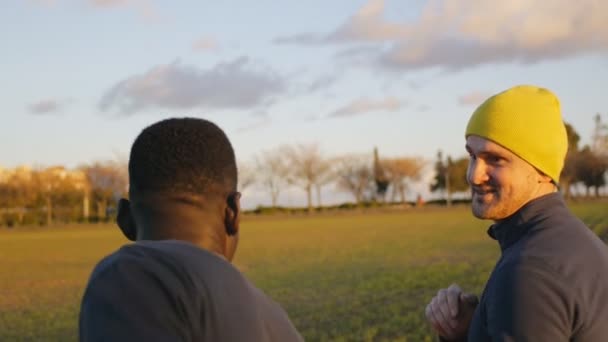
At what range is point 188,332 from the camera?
1.53m

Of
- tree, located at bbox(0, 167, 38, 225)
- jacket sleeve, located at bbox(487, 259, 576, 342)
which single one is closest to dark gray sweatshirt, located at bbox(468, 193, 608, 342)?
jacket sleeve, located at bbox(487, 259, 576, 342)

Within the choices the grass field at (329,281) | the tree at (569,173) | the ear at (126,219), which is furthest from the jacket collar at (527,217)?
the tree at (569,173)

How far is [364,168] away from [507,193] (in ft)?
390

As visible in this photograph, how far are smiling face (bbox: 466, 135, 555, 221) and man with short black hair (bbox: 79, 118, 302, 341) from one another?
104 centimetres

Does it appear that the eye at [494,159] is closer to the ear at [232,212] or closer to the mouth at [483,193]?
the mouth at [483,193]

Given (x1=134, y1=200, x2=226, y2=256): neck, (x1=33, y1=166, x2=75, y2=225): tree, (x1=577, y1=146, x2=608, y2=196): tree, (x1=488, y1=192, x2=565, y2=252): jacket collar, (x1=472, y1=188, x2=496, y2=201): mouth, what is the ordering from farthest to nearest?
1. (x1=577, y1=146, x2=608, y2=196): tree
2. (x1=33, y1=166, x2=75, y2=225): tree
3. (x1=472, y1=188, x2=496, y2=201): mouth
4. (x1=488, y1=192, x2=565, y2=252): jacket collar
5. (x1=134, y1=200, x2=226, y2=256): neck

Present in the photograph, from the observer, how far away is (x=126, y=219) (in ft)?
6.45

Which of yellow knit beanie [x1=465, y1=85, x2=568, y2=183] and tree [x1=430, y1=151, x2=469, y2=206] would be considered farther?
tree [x1=430, y1=151, x2=469, y2=206]

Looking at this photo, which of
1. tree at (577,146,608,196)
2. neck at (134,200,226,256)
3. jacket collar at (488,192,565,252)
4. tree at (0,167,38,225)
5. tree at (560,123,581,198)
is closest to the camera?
neck at (134,200,226,256)

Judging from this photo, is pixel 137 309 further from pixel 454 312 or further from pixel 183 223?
pixel 454 312

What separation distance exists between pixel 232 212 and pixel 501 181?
1.10m

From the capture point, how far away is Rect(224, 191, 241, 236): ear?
6.23 feet

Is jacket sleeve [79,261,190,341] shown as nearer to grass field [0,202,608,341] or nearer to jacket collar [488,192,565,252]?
jacket collar [488,192,565,252]

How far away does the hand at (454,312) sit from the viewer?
8.80ft
